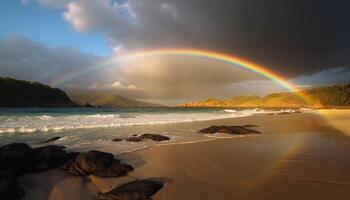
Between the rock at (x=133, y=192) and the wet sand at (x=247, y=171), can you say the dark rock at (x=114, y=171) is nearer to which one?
the wet sand at (x=247, y=171)

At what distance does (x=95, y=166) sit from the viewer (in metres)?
6.68

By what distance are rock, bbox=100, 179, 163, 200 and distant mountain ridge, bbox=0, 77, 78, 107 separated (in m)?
131

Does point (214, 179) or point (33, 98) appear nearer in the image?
point (214, 179)

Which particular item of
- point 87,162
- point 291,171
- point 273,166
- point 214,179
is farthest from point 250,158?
point 87,162

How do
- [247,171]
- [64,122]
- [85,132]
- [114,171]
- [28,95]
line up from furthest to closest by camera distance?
[28,95], [64,122], [85,132], [247,171], [114,171]

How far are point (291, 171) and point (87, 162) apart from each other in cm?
545

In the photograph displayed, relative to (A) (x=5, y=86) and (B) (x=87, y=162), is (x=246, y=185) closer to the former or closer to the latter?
(B) (x=87, y=162)

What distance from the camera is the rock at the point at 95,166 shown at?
657cm

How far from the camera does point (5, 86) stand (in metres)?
127

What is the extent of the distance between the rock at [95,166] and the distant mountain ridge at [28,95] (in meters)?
128

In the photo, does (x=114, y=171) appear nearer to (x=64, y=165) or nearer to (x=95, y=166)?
(x=95, y=166)

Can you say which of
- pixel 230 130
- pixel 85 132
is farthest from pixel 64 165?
pixel 230 130

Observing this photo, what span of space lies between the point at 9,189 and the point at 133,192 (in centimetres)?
236

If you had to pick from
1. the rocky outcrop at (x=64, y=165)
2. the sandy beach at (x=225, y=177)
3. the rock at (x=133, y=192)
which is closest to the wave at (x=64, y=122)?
the rocky outcrop at (x=64, y=165)
